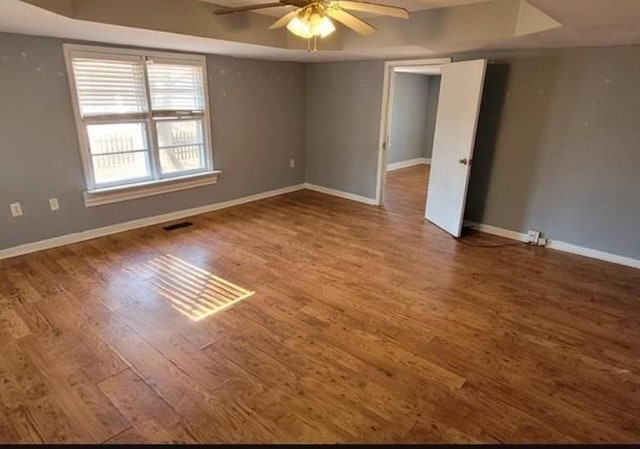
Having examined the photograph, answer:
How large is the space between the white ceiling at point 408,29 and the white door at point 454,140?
278mm

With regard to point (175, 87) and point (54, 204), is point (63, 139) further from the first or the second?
point (175, 87)

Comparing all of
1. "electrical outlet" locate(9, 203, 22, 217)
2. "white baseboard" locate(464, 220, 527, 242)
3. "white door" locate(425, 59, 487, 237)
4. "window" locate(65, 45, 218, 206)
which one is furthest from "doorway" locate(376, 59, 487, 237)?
"electrical outlet" locate(9, 203, 22, 217)

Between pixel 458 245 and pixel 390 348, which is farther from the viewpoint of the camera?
pixel 458 245

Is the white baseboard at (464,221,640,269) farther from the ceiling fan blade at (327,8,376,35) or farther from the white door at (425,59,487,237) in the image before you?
the ceiling fan blade at (327,8,376,35)

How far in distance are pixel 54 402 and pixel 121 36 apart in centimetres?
305

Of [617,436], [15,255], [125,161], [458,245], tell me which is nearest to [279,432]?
[617,436]

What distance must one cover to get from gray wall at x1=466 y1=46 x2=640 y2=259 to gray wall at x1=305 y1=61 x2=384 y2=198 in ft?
5.23

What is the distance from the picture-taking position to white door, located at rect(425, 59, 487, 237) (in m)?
3.96

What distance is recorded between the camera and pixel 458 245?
13.6 ft

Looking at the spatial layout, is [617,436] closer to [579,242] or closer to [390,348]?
[390,348]

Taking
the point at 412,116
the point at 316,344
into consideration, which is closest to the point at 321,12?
the point at 316,344

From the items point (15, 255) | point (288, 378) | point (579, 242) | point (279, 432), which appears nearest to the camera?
point (279, 432)

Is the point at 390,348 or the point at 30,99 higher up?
the point at 30,99

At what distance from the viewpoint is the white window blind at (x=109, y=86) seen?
3.75 metres
